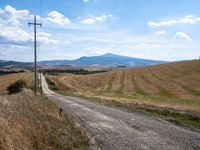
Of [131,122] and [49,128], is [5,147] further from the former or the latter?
[131,122]

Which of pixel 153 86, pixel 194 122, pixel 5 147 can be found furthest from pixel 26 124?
pixel 153 86

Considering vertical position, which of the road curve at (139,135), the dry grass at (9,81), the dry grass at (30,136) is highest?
the dry grass at (30,136)

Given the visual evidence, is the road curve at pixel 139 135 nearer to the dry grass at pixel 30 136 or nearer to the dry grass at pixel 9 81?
the dry grass at pixel 30 136

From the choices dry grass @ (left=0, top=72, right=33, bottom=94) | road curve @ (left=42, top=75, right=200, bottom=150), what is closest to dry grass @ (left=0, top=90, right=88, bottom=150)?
road curve @ (left=42, top=75, right=200, bottom=150)

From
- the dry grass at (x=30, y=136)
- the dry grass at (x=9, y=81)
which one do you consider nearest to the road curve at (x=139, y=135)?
the dry grass at (x=30, y=136)

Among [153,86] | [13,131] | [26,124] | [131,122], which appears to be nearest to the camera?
[13,131]

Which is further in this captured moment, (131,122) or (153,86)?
(153,86)

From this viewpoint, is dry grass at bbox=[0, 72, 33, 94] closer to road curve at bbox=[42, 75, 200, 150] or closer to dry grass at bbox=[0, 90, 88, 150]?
road curve at bbox=[42, 75, 200, 150]

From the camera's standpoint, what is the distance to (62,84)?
89.8 meters

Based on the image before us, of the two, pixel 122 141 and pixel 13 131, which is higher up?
pixel 13 131

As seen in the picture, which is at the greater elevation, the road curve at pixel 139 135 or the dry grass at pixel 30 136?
the dry grass at pixel 30 136

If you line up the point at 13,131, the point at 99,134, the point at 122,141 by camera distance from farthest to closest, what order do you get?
the point at 99,134, the point at 122,141, the point at 13,131

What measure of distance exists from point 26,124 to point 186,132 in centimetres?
788

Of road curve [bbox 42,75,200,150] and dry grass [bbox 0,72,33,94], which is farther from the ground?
road curve [bbox 42,75,200,150]
